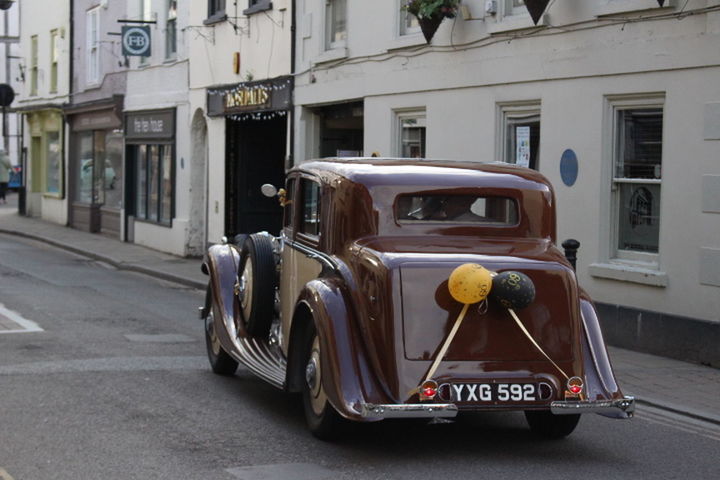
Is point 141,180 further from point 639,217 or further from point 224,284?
point 224,284

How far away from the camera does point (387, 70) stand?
1766cm

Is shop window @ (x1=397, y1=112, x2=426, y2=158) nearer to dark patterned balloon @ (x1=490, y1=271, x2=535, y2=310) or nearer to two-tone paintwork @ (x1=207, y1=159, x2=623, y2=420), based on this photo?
two-tone paintwork @ (x1=207, y1=159, x2=623, y2=420)

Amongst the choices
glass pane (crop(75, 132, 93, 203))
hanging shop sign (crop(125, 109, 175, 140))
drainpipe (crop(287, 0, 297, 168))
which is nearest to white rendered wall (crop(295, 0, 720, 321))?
drainpipe (crop(287, 0, 297, 168))

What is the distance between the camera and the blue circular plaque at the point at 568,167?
13.6m

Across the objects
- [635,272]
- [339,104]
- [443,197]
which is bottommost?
[635,272]

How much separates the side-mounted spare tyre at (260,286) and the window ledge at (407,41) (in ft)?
24.7

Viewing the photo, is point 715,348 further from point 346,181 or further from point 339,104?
point 339,104

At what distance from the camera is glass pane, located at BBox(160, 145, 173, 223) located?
83.4 feet

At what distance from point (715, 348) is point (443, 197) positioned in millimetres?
4494

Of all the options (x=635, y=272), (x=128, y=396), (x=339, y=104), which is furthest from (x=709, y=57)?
(x=339, y=104)

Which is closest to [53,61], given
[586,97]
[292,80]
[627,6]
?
→ [292,80]

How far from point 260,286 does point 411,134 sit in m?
8.16

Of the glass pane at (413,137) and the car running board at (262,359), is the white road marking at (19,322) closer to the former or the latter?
the car running board at (262,359)

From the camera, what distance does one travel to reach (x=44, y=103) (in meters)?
33.9
